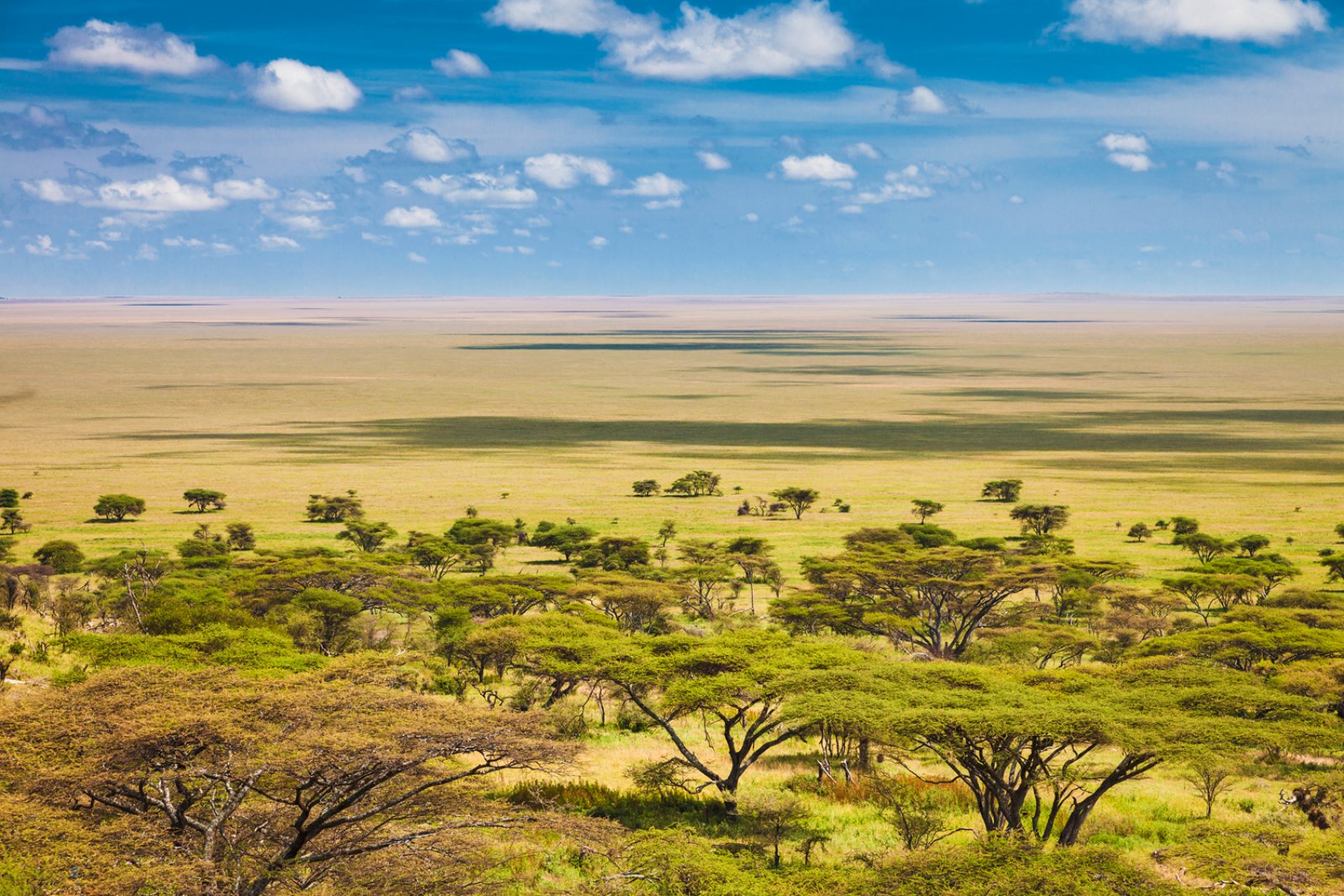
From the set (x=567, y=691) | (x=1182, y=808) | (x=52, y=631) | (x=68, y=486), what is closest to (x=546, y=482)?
(x=68, y=486)

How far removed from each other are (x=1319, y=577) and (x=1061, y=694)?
5013 centimetres

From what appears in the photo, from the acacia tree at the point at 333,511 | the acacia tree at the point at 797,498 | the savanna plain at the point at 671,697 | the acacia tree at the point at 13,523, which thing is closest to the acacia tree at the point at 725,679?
the savanna plain at the point at 671,697

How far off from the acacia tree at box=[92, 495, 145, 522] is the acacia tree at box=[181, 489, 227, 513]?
400cm

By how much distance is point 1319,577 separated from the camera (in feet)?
216

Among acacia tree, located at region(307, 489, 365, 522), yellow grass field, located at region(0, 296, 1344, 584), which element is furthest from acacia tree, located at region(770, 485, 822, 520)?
acacia tree, located at region(307, 489, 365, 522)

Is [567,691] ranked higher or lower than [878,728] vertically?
lower

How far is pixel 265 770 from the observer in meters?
17.5

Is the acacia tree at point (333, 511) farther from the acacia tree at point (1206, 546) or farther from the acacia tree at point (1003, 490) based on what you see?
the acacia tree at point (1206, 546)

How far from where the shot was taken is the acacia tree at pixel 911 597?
48.6 m

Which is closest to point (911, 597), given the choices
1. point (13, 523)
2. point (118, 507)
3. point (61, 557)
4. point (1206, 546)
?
point (1206, 546)

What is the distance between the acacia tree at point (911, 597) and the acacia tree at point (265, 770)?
3039 centimetres

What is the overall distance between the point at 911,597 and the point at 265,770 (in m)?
40.4

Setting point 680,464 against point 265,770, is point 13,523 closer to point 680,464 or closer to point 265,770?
point 680,464

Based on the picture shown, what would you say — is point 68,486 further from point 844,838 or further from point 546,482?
point 844,838
